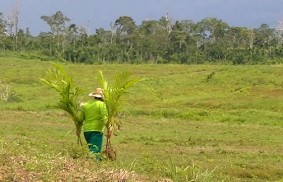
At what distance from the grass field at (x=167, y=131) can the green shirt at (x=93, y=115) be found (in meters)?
0.91

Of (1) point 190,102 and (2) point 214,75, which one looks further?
(2) point 214,75

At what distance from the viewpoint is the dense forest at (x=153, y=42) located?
81.9 metres

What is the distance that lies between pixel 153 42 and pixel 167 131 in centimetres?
6210

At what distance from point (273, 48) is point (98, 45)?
26077 millimetres

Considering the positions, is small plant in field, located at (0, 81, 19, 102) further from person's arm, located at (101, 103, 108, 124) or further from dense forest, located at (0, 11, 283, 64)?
dense forest, located at (0, 11, 283, 64)

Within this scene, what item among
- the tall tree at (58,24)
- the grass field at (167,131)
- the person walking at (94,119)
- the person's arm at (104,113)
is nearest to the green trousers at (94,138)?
A: the person walking at (94,119)

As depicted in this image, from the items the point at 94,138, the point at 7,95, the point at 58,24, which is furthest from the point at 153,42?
the point at 94,138

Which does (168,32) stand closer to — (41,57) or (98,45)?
(98,45)

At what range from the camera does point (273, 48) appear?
270 ft

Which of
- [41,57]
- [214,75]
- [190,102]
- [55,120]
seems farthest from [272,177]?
[41,57]

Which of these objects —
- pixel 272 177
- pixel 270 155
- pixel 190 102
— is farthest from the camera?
pixel 190 102

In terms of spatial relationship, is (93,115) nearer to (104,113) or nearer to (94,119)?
(94,119)

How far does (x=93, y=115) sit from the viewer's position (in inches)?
450

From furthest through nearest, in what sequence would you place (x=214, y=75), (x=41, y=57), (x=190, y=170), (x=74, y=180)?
(x=41, y=57) < (x=214, y=75) < (x=190, y=170) < (x=74, y=180)
